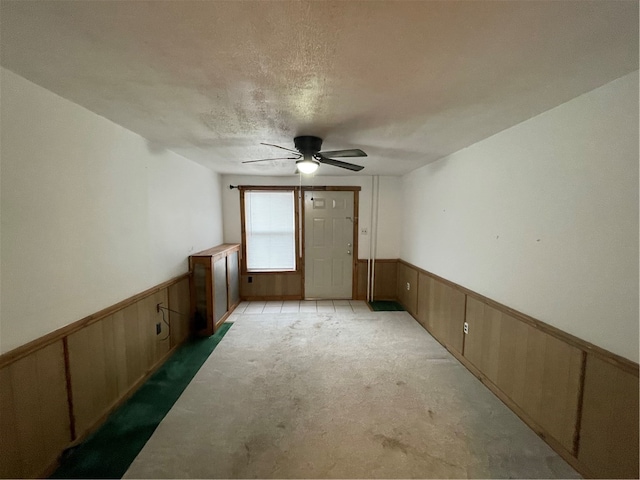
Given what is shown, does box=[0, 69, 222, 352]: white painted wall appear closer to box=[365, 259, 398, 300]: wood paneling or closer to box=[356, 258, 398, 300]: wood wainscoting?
box=[356, 258, 398, 300]: wood wainscoting

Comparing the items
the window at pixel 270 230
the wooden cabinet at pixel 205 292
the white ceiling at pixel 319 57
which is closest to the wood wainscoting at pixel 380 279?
the window at pixel 270 230

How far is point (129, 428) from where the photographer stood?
186cm

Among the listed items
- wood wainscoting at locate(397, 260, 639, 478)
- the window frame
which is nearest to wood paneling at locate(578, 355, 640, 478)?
wood wainscoting at locate(397, 260, 639, 478)

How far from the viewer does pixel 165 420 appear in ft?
6.33

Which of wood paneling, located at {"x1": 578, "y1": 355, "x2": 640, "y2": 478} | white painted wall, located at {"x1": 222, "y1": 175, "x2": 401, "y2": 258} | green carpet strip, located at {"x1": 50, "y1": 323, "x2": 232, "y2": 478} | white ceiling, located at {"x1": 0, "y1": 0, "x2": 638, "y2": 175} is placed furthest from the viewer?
white painted wall, located at {"x1": 222, "y1": 175, "x2": 401, "y2": 258}

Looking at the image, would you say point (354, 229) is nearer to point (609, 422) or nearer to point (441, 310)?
point (441, 310)

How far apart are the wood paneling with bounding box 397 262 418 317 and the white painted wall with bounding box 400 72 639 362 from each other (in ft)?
4.24

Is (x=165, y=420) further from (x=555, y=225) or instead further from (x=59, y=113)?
(x=555, y=225)

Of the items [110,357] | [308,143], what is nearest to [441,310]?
[308,143]

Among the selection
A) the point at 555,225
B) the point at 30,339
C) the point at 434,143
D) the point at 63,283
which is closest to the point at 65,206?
the point at 63,283

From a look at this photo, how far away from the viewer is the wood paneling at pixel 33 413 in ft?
4.36

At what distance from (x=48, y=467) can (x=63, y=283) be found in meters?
1.06

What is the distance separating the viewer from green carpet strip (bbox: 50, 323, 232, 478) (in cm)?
156

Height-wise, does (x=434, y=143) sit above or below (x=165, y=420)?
above
